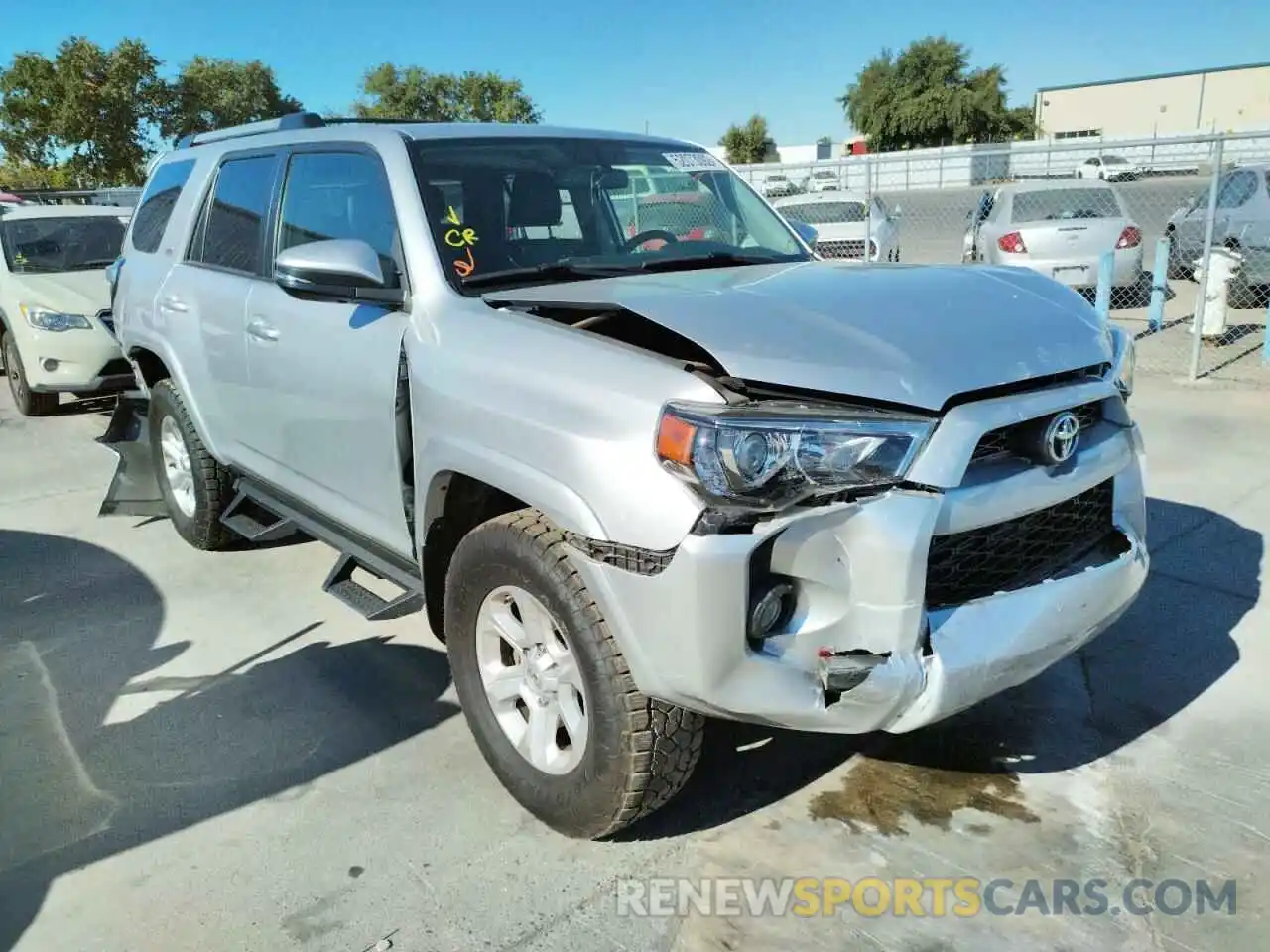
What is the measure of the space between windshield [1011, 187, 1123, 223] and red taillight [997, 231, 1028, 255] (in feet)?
1.95

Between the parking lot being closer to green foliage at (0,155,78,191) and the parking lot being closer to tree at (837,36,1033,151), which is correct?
green foliage at (0,155,78,191)

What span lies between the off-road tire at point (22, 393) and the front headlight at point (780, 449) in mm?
7962

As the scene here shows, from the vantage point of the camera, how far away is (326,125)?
400 centimetres

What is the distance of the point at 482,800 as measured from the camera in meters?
2.99

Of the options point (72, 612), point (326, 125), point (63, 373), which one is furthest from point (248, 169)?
point (63, 373)

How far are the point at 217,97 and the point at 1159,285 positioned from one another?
156 ft

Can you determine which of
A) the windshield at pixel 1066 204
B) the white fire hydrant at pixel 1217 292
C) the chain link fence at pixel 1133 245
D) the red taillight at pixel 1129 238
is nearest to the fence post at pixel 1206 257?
the chain link fence at pixel 1133 245

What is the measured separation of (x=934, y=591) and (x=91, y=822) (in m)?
Answer: 2.49

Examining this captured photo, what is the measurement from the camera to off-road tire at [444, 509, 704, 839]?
2.41 meters

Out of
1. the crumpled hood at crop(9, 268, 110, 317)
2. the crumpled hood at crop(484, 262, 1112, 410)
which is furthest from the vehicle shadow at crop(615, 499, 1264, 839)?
the crumpled hood at crop(9, 268, 110, 317)

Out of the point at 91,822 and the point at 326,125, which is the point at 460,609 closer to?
the point at 91,822

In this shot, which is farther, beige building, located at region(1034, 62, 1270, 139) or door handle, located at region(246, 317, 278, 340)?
beige building, located at region(1034, 62, 1270, 139)

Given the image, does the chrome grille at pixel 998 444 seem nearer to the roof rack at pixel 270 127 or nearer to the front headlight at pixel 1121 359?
the front headlight at pixel 1121 359

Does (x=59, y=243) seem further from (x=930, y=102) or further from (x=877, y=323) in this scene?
(x=930, y=102)
